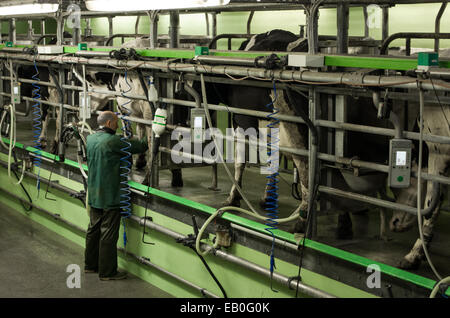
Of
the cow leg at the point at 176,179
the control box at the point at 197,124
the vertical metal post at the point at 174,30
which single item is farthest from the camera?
the cow leg at the point at 176,179

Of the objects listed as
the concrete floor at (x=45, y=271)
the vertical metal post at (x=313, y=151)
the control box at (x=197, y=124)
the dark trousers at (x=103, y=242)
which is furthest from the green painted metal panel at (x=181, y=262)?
the control box at (x=197, y=124)

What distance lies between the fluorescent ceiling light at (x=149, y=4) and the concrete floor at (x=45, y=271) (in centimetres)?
255

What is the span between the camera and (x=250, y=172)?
26.0 feet

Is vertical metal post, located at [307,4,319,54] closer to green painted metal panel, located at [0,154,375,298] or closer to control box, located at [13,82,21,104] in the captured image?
green painted metal panel, located at [0,154,375,298]

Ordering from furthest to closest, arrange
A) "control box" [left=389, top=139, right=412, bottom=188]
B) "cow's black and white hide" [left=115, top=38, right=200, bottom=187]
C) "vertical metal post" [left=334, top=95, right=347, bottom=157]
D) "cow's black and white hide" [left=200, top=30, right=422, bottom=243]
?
"cow's black and white hide" [left=115, top=38, right=200, bottom=187], "cow's black and white hide" [left=200, top=30, right=422, bottom=243], "vertical metal post" [left=334, top=95, right=347, bottom=157], "control box" [left=389, top=139, right=412, bottom=188]

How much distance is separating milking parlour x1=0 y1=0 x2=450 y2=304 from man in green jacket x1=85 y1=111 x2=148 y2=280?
0.04 feet

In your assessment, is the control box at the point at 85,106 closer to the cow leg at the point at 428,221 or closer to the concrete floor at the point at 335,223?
the concrete floor at the point at 335,223

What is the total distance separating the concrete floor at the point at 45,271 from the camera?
5926 mm

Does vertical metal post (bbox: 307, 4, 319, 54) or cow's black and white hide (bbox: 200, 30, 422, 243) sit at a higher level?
vertical metal post (bbox: 307, 4, 319, 54)

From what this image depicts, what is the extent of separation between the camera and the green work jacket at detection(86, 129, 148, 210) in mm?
5949

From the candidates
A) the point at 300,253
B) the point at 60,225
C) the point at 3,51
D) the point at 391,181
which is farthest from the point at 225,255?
the point at 3,51

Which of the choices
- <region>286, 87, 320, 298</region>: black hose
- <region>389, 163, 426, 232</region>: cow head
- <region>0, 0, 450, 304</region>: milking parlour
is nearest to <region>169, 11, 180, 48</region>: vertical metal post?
<region>0, 0, 450, 304</region>: milking parlour

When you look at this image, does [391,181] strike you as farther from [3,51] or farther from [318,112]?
[3,51]

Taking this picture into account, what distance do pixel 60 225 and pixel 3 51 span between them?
303 centimetres
